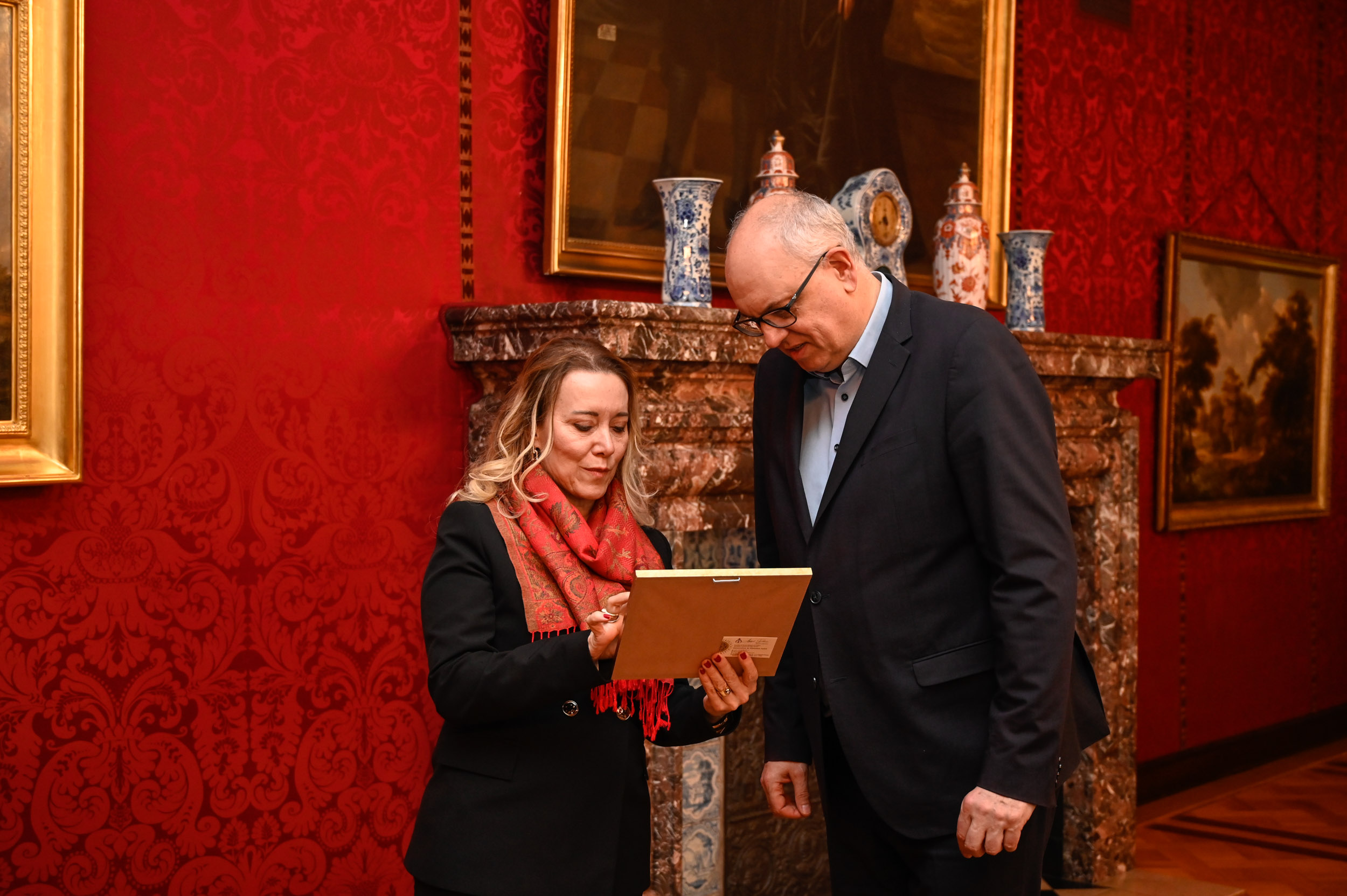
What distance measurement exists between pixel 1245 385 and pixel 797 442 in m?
4.94

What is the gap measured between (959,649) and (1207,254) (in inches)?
186

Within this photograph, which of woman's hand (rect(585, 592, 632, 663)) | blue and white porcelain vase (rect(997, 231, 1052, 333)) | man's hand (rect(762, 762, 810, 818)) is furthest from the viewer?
blue and white porcelain vase (rect(997, 231, 1052, 333))

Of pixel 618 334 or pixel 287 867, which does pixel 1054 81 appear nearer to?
pixel 618 334

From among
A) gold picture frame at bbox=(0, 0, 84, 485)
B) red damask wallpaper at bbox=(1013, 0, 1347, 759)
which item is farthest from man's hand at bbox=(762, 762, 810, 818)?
red damask wallpaper at bbox=(1013, 0, 1347, 759)

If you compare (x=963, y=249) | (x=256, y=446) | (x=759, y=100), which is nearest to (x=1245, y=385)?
(x=963, y=249)

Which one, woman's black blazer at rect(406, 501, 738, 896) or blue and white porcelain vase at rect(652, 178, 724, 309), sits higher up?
blue and white porcelain vase at rect(652, 178, 724, 309)

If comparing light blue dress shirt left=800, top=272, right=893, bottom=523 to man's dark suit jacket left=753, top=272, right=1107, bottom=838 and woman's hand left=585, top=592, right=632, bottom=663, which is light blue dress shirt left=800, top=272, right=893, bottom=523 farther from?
woman's hand left=585, top=592, right=632, bottom=663

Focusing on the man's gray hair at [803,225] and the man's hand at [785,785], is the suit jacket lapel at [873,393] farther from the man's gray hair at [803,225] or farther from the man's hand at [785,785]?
the man's hand at [785,785]

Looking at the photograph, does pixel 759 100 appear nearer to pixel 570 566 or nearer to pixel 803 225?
pixel 803 225

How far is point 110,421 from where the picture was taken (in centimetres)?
310

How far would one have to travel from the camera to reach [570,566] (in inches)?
87.7

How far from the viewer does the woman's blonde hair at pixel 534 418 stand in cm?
228

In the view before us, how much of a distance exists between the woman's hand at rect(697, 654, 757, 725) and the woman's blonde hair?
0.42 metres

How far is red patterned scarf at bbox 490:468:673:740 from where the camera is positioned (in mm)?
2201
